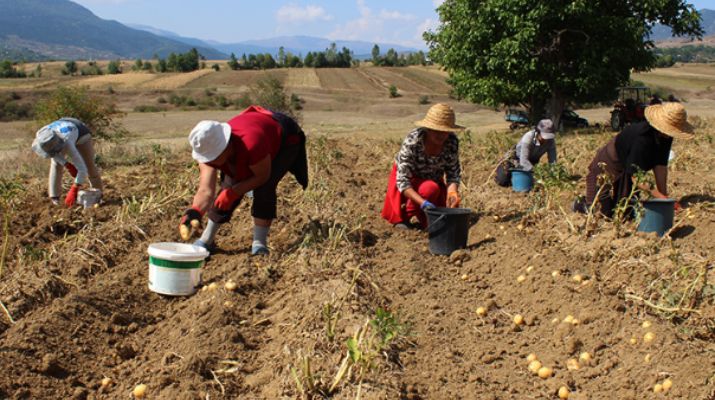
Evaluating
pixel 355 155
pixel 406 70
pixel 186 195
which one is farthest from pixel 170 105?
pixel 186 195

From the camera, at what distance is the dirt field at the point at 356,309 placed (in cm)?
304

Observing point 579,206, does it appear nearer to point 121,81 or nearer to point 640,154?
point 640,154

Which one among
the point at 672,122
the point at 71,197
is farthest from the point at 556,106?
the point at 71,197

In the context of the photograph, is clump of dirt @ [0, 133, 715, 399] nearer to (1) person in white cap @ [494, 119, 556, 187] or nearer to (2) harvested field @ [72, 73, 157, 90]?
(1) person in white cap @ [494, 119, 556, 187]

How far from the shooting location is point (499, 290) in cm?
447

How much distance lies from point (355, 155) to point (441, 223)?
5.63 meters

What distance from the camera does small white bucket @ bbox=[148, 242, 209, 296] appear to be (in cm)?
379

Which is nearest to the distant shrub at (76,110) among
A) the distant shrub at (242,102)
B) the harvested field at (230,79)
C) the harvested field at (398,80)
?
the distant shrub at (242,102)

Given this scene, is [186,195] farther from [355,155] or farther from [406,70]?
[406,70]

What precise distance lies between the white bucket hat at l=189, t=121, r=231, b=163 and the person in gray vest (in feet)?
8.46

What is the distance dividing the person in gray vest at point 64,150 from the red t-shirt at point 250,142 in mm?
2384

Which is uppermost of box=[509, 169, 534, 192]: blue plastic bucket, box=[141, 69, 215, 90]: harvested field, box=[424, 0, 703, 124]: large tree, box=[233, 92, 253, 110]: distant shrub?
box=[424, 0, 703, 124]: large tree

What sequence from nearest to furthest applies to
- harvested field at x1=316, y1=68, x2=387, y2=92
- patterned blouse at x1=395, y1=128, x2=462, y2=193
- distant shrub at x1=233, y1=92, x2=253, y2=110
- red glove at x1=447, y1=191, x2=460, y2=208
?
red glove at x1=447, y1=191, x2=460, y2=208
patterned blouse at x1=395, y1=128, x2=462, y2=193
distant shrub at x1=233, y1=92, x2=253, y2=110
harvested field at x1=316, y1=68, x2=387, y2=92

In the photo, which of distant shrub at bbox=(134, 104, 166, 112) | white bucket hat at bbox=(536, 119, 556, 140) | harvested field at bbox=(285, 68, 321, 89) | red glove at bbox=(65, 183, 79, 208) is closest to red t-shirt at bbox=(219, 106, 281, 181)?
red glove at bbox=(65, 183, 79, 208)
